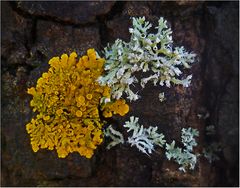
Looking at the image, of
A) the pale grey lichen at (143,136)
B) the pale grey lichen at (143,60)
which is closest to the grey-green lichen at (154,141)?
the pale grey lichen at (143,136)

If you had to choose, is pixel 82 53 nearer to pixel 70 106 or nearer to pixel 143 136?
pixel 70 106

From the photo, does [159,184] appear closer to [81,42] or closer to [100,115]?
[100,115]

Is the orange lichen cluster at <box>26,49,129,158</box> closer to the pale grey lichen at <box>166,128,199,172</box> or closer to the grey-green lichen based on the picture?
the grey-green lichen

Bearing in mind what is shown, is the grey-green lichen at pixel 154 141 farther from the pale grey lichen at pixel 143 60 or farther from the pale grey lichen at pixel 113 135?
the pale grey lichen at pixel 143 60

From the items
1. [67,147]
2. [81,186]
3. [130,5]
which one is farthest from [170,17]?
[81,186]

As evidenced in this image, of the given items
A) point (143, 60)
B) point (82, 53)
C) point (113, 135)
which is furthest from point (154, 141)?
point (82, 53)

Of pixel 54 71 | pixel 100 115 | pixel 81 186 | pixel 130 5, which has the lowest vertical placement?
pixel 81 186
